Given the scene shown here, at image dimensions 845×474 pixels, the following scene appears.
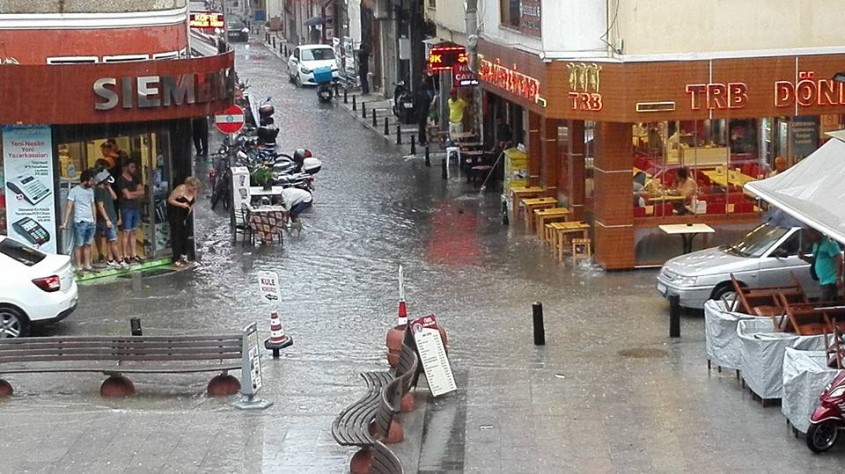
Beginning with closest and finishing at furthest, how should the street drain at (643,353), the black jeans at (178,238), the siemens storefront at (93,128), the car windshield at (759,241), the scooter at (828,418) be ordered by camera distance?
1. the scooter at (828,418)
2. the street drain at (643,353)
3. the car windshield at (759,241)
4. the siemens storefront at (93,128)
5. the black jeans at (178,238)

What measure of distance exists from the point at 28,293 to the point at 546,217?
10194mm

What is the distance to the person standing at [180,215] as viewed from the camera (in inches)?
1037

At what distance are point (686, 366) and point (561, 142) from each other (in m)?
11.7

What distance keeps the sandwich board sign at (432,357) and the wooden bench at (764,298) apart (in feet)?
11.8

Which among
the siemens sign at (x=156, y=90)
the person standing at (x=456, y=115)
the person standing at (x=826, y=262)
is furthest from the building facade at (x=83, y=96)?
the person standing at (x=456, y=115)

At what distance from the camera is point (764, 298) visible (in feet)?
63.1

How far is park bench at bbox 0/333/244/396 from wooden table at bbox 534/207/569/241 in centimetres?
1032

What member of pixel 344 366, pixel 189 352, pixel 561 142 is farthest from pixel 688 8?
pixel 189 352

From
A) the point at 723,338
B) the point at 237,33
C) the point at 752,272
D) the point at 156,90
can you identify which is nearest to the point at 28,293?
the point at 156,90

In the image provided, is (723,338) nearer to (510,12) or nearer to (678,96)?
(678,96)

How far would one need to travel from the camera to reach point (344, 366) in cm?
1945

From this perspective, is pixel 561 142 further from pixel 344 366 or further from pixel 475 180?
pixel 344 366

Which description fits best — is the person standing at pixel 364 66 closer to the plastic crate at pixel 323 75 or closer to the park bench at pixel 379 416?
the plastic crate at pixel 323 75

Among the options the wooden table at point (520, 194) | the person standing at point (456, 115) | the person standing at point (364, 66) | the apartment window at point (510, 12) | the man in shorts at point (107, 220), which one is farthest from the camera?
the person standing at point (364, 66)
